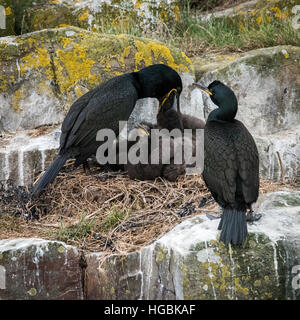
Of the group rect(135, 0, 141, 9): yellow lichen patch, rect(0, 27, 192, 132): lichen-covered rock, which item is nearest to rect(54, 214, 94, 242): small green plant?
rect(0, 27, 192, 132): lichen-covered rock

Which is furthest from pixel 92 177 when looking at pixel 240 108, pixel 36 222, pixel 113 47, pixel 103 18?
pixel 103 18

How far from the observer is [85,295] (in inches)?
136

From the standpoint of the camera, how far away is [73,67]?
533 centimetres

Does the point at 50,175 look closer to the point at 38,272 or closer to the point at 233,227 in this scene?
the point at 38,272

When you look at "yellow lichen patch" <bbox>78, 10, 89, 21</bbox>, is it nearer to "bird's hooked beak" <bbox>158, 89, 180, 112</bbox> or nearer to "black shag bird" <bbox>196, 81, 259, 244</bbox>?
"bird's hooked beak" <bbox>158, 89, 180, 112</bbox>

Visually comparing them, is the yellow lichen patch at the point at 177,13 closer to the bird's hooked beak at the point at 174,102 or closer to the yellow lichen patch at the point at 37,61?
the bird's hooked beak at the point at 174,102

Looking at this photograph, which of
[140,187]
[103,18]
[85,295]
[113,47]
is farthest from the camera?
[103,18]

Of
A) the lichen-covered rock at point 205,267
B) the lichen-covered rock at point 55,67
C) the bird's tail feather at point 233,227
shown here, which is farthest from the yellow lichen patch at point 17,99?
the bird's tail feather at point 233,227

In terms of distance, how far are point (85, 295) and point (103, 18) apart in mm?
4032

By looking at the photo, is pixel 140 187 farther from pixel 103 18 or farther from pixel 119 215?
pixel 103 18

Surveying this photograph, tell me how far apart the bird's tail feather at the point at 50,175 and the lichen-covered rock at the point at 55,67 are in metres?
0.90

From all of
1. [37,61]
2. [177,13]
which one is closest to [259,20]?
[177,13]

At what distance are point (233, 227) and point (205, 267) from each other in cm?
31

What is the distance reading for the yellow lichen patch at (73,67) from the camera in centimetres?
530
